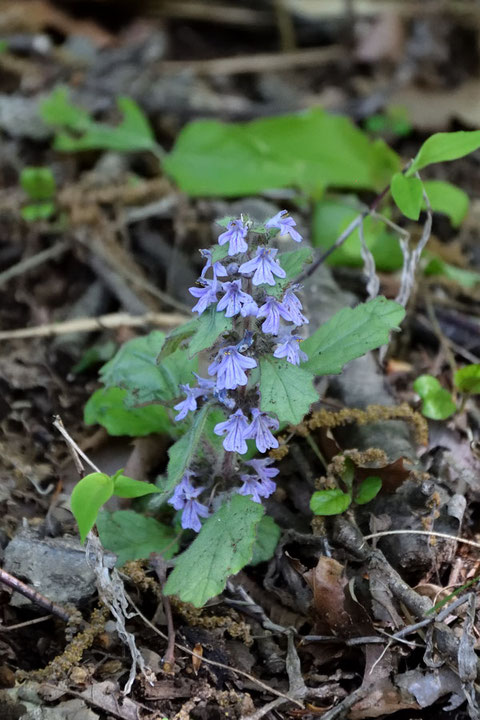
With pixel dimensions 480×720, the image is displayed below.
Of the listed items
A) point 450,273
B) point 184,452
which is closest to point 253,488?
point 184,452

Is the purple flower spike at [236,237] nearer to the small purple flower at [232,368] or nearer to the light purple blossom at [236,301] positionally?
the light purple blossom at [236,301]

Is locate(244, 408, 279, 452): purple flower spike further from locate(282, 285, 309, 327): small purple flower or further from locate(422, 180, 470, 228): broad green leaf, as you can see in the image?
locate(422, 180, 470, 228): broad green leaf

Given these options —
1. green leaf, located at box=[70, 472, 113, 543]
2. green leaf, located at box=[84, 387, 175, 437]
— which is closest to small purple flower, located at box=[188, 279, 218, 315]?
green leaf, located at box=[70, 472, 113, 543]

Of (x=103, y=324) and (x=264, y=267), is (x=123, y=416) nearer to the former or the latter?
(x=103, y=324)

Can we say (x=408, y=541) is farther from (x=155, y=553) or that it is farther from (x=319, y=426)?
(x=155, y=553)

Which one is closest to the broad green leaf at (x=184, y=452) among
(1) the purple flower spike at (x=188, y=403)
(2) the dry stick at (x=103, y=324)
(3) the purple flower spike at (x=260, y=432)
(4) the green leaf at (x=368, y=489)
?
(1) the purple flower spike at (x=188, y=403)

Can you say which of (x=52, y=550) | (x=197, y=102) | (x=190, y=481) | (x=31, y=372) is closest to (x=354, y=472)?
(x=190, y=481)

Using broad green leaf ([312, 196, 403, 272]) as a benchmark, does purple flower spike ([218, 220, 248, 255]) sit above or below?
above
